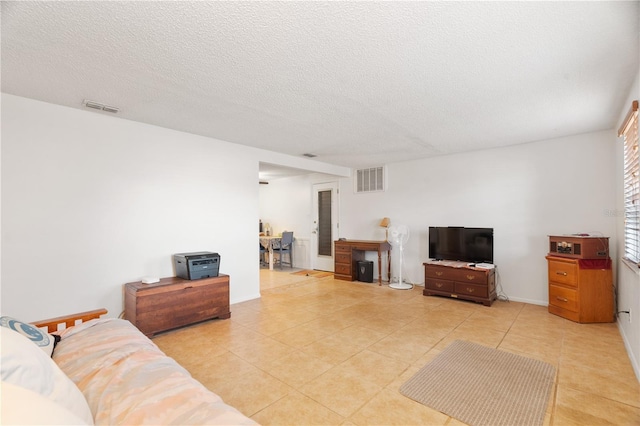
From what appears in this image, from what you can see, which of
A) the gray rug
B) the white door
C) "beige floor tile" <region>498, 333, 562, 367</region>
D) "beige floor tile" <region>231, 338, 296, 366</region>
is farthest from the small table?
Result: "beige floor tile" <region>498, 333, 562, 367</region>

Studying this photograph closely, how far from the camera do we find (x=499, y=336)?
10.7 feet

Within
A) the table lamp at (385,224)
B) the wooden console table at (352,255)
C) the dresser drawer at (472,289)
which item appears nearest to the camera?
the dresser drawer at (472,289)

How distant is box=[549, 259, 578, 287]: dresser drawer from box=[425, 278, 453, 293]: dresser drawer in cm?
131

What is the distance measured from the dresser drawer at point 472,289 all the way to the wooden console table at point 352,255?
157 cm

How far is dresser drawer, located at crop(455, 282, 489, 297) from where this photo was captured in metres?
4.42

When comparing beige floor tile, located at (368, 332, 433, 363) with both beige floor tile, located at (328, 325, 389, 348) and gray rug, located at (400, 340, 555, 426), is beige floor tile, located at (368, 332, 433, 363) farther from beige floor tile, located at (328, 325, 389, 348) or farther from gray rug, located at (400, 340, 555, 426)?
gray rug, located at (400, 340, 555, 426)

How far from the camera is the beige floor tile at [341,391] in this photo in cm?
207

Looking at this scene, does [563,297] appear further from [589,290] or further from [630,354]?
[630,354]

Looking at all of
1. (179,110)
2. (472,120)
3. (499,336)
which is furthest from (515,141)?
(179,110)

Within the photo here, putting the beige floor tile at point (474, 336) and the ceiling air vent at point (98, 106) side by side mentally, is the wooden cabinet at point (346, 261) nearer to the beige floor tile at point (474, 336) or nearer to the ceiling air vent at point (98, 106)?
the beige floor tile at point (474, 336)

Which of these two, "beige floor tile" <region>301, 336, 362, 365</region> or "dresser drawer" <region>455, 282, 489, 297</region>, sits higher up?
"dresser drawer" <region>455, 282, 489, 297</region>

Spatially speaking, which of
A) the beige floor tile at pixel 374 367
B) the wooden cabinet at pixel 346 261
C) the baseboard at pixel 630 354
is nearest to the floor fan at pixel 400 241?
the wooden cabinet at pixel 346 261

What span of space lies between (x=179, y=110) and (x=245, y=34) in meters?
1.71

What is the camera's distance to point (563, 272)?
12.6ft
